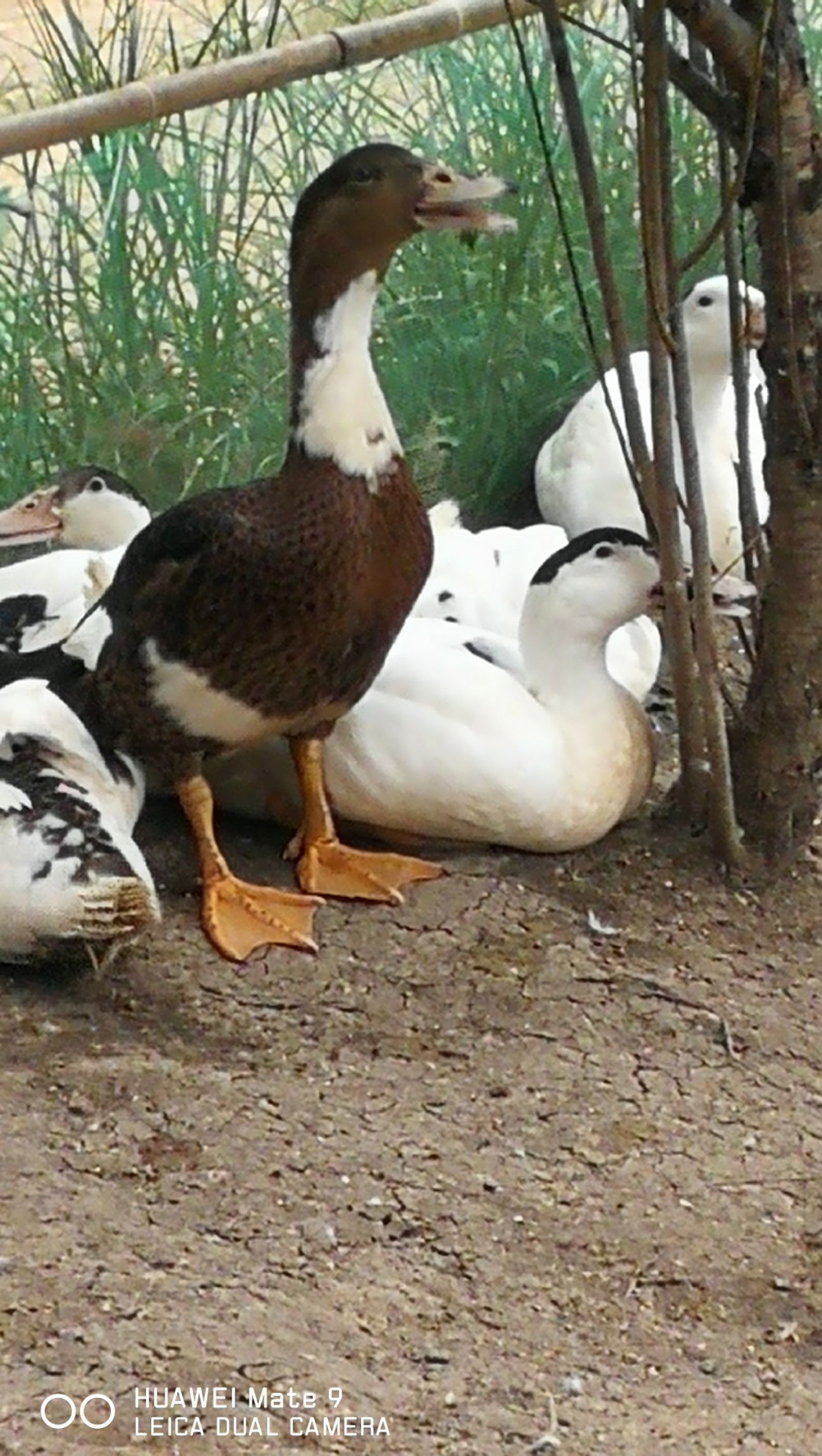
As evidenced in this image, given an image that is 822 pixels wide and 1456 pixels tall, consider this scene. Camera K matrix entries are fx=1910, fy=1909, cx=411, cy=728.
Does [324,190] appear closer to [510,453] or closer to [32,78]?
[32,78]

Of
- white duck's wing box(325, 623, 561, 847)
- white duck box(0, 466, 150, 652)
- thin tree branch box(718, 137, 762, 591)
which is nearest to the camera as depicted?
thin tree branch box(718, 137, 762, 591)

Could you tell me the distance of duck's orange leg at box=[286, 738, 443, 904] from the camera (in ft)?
9.06

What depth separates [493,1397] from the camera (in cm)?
183

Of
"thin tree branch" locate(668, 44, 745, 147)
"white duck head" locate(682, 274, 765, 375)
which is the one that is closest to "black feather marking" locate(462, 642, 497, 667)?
"white duck head" locate(682, 274, 765, 375)

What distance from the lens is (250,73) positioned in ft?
10.5

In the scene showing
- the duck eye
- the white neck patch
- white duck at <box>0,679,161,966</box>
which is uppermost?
the duck eye

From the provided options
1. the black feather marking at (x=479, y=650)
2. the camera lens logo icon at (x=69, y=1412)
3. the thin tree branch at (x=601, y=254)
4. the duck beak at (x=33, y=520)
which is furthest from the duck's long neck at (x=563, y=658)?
the camera lens logo icon at (x=69, y=1412)

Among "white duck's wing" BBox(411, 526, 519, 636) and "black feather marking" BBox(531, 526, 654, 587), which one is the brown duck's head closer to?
"black feather marking" BBox(531, 526, 654, 587)

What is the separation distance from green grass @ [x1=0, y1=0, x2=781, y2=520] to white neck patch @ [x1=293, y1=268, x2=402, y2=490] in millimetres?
956

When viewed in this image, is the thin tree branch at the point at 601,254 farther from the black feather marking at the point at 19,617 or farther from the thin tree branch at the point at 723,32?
the black feather marking at the point at 19,617

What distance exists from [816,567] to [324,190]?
82cm

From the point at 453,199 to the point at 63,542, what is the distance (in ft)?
4.05

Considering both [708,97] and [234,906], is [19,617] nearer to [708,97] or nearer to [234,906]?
[234,906]

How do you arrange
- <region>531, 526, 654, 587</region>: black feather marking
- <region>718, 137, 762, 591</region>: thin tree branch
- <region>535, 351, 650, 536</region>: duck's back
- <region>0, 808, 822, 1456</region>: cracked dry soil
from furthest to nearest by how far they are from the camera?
<region>535, 351, 650, 536</region>: duck's back
<region>531, 526, 654, 587</region>: black feather marking
<region>718, 137, 762, 591</region>: thin tree branch
<region>0, 808, 822, 1456</region>: cracked dry soil
